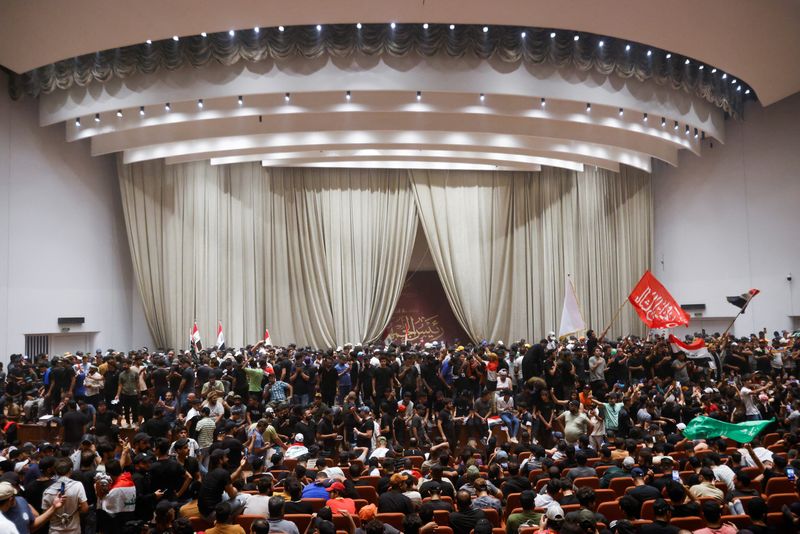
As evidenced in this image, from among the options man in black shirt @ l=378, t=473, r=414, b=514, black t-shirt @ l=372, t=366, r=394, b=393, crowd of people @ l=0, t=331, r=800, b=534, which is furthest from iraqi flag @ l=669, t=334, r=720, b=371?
man in black shirt @ l=378, t=473, r=414, b=514

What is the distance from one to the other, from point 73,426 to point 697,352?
39.9 ft

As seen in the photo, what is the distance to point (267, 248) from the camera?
25359 millimetres

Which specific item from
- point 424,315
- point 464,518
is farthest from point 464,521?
point 424,315

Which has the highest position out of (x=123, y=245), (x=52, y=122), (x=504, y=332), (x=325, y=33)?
(x=325, y=33)

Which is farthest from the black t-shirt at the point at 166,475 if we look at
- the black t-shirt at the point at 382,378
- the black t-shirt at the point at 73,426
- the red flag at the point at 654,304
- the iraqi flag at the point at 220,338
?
the iraqi flag at the point at 220,338

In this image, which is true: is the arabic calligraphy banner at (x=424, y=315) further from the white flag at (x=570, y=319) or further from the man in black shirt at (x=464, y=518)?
the man in black shirt at (x=464, y=518)

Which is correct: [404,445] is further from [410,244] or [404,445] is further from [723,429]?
[410,244]

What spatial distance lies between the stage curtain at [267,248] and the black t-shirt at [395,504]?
17.4 meters

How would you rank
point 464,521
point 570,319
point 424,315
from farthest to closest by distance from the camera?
point 424,315 < point 570,319 < point 464,521

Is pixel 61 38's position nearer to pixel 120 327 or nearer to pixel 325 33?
pixel 325 33

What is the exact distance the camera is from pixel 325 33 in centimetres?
1672

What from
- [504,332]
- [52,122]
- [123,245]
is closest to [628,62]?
[504,332]

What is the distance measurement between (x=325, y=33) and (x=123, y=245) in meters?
11.1

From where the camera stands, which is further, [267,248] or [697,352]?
[267,248]
